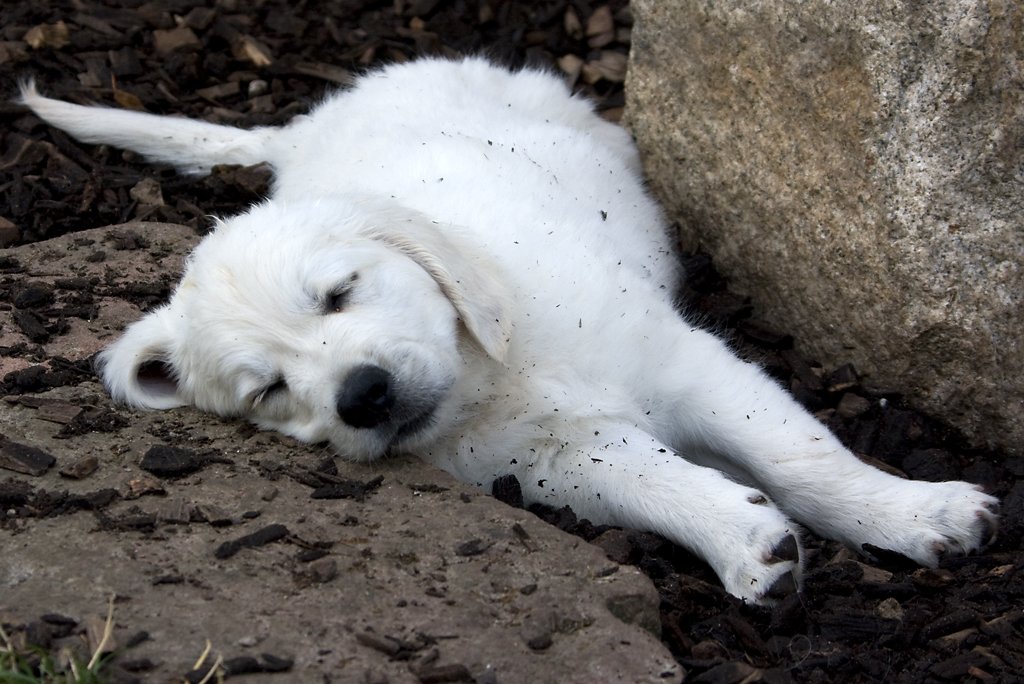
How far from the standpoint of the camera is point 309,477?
145 inches

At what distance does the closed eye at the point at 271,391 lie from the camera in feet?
12.6

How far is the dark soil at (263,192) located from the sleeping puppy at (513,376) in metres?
0.13

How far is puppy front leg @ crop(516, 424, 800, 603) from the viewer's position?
→ 143 inches

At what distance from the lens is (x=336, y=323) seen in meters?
3.71

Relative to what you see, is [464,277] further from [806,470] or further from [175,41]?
[175,41]

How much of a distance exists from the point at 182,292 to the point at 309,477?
847 millimetres

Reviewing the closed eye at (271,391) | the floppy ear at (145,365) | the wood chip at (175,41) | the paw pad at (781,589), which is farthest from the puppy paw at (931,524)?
the wood chip at (175,41)

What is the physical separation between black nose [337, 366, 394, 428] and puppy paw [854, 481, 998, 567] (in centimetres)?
161

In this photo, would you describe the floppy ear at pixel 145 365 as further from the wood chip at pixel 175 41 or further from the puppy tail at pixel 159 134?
the wood chip at pixel 175 41

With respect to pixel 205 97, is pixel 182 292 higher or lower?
higher

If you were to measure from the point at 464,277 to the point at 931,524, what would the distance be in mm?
1692

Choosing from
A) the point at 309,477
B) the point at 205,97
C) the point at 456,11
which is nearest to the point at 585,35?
the point at 456,11

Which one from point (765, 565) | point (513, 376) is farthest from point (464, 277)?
point (765, 565)

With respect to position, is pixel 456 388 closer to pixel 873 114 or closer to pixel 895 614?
pixel 895 614
